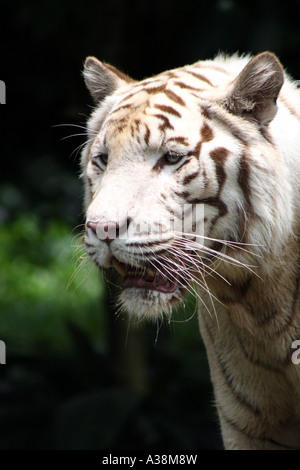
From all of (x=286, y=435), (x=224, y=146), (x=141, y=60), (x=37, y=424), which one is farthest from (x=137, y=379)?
(x=224, y=146)

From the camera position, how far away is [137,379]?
5133 mm

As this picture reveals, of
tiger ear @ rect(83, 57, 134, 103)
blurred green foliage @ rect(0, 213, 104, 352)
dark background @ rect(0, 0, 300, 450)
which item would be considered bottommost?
blurred green foliage @ rect(0, 213, 104, 352)

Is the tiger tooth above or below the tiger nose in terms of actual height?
below

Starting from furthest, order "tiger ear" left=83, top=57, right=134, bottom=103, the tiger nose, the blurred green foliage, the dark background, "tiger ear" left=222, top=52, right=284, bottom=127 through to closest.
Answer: the blurred green foliage
the dark background
"tiger ear" left=83, top=57, right=134, bottom=103
"tiger ear" left=222, top=52, right=284, bottom=127
the tiger nose

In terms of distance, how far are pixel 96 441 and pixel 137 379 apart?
826 mm

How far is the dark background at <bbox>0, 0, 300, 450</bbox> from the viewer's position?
14.2 ft

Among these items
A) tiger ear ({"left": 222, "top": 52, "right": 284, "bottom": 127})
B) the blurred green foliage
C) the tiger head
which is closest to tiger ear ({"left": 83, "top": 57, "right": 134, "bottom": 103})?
the tiger head

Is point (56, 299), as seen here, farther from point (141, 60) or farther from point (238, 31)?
point (238, 31)

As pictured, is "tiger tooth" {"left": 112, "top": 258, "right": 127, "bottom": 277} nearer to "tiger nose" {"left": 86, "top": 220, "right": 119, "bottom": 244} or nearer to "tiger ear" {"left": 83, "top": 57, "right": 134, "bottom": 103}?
"tiger nose" {"left": 86, "top": 220, "right": 119, "bottom": 244}

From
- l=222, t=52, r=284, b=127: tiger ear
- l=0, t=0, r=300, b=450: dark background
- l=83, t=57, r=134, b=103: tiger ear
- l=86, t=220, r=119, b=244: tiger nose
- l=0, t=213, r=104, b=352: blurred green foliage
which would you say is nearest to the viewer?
l=86, t=220, r=119, b=244: tiger nose

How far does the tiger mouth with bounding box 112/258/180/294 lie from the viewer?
7.27 ft

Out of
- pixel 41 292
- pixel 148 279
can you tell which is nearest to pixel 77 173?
pixel 148 279

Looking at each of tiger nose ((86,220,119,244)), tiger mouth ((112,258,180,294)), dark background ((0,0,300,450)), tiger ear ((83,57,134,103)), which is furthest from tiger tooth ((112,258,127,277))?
dark background ((0,0,300,450))

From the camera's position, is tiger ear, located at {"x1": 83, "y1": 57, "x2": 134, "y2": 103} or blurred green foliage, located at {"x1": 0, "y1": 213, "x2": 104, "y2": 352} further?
blurred green foliage, located at {"x1": 0, "y1": 213, "x2": 104, "y2": 352}
